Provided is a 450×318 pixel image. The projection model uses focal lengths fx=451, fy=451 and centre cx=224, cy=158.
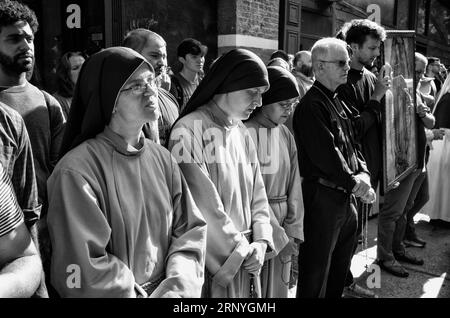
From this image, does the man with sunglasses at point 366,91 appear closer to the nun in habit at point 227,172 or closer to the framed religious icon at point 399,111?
the framed religious icon at point 399,111

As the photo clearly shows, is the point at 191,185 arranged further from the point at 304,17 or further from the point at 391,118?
the point at 304,17

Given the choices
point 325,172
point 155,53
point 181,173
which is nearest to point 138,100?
point 181,173

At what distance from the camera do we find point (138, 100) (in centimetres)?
192

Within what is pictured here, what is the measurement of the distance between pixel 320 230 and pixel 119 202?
178 cm

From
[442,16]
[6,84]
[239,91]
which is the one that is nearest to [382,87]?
[239,91]

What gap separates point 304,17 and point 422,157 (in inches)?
208

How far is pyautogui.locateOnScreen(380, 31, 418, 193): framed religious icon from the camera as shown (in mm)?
3625

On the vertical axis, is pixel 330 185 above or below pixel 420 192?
above

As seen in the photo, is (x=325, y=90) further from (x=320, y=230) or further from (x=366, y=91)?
(x=320, y=230)

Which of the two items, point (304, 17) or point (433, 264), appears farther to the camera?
point (304, 17)

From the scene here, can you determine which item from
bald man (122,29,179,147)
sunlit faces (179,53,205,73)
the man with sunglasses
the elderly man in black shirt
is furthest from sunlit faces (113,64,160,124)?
sunlit faces (179,53,205,73)

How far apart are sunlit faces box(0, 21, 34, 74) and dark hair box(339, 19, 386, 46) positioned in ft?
8.19

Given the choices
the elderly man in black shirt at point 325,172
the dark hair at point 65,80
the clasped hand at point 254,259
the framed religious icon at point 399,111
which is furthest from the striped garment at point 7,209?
the framed religious icon at point 399,111

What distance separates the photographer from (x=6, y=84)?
2602mm
